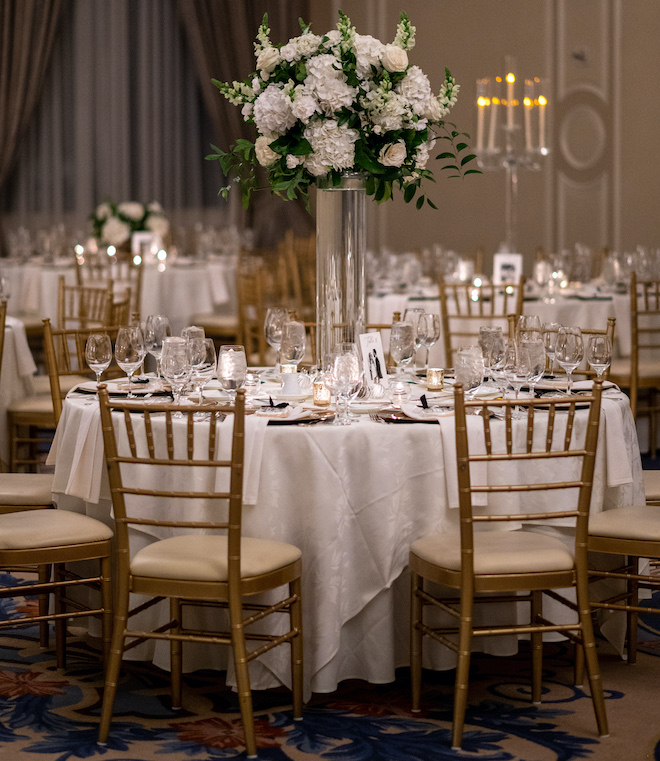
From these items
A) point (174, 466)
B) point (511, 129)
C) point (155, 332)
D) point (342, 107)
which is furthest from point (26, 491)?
point (511, 129)

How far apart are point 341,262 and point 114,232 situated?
219 inches

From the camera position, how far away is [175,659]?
3.08 meters

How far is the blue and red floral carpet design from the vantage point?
2.83 m

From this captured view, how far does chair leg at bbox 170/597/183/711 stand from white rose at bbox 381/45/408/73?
168 cm

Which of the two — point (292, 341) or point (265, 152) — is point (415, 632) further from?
point (265, 152)

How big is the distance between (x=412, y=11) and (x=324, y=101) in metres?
7.16

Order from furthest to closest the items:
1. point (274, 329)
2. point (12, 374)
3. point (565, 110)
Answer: point (565, 110) → point (12, 374) → point (274, 329)

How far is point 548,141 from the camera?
9281 mm

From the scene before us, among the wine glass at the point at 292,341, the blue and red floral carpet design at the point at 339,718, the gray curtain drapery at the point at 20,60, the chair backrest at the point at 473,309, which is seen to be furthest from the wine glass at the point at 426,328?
the gray curtain drapery at the point at 20,60

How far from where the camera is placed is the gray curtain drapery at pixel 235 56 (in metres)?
10.4

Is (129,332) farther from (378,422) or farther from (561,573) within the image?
(561,573)

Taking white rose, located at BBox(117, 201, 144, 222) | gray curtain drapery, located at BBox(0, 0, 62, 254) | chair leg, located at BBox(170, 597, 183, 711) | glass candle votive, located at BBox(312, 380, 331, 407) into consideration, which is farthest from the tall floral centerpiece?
gray curtain drapery, located at BBox(0, 0, 62, 254)

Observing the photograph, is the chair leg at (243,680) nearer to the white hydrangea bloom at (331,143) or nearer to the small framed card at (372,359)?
the small framed card at (372,359)

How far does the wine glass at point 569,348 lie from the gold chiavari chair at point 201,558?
1120mm
